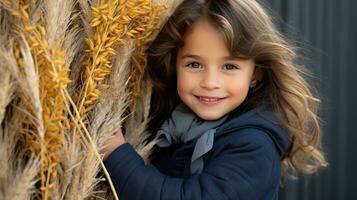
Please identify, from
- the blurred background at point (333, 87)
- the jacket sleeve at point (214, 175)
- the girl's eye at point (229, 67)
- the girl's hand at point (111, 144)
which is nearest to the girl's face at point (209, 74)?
the girl's eye at point (229, 67)

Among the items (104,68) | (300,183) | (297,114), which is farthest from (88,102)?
(300,183)

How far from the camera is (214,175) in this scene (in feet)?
4.49

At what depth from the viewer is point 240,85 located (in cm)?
156

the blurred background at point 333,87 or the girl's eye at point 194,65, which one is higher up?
the girl's eye at point 194,65

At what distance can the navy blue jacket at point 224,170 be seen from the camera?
1345 millimetres

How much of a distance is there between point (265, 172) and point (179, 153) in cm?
26

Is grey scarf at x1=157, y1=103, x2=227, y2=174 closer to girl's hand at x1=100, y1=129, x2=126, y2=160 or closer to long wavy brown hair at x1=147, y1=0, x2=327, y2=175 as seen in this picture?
long wavy brown hair at x1=147, y1=0, x2=327, y2=175

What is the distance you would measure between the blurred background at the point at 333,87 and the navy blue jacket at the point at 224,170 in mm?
2137

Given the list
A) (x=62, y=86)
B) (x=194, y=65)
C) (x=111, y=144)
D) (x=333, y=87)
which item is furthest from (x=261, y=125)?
(x=333, y=87)

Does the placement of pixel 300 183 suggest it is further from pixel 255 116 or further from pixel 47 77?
pixel 47 77

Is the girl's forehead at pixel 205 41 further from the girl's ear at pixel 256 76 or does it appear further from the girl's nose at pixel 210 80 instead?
the girl's ear at pixel 256 76

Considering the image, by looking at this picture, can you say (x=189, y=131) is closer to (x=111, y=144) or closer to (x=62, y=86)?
(x=111, y=144)

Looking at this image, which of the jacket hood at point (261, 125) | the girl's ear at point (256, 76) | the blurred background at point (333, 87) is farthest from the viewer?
the blurred background at point (333, 87)

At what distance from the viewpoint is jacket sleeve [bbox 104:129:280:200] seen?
1343mm
